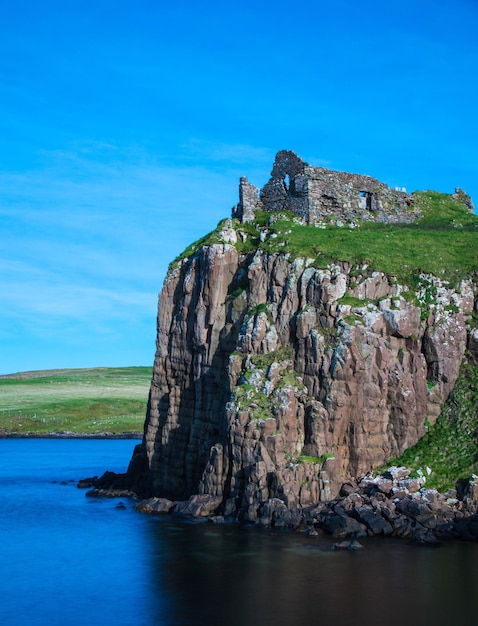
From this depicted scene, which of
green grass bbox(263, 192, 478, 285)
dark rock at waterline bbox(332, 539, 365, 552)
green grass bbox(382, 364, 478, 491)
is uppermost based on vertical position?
green grass bbox(263, 192, 478, 285)

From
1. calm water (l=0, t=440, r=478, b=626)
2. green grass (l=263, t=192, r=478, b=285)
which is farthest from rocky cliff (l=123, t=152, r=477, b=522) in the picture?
calm water (l=0, t=440, r=478, b=626)

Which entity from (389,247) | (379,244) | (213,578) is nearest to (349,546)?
(213,578)

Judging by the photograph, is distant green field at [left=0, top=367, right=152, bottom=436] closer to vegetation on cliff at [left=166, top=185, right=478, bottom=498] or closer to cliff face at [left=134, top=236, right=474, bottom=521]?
vegetation on cliff at [left=166, top=185, right=478, bottom=498]

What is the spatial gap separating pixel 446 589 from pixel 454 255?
35.1 m

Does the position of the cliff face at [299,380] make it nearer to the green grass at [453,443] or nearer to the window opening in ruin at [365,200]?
the green grass at [453,443]

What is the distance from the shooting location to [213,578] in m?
46.1

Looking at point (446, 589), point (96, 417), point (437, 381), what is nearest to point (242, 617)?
point (446, 589)

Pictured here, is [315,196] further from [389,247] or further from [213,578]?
[213,578]

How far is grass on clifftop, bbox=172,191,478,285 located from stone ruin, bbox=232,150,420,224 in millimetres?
1452

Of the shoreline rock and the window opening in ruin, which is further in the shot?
the window opening in ruin

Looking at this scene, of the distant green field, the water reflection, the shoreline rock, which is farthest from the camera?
the distant green field

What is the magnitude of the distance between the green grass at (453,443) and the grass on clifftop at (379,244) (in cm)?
940

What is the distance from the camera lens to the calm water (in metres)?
40.2

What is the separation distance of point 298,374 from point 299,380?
Result: 23.1 inches
